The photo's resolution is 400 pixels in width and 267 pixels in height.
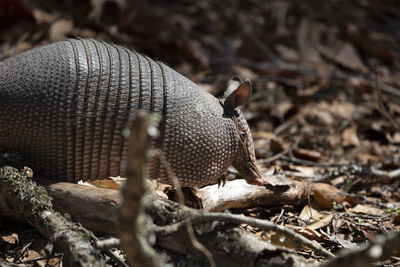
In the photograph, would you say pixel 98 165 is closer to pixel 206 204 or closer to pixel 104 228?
pixel 104 228

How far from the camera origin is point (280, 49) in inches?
356

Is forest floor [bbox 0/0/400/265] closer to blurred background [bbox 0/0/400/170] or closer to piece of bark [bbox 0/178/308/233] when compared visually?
blurred background [bbox 0/0/400/170]

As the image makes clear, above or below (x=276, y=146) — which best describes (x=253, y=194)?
above

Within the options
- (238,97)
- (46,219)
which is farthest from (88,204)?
(238,97)

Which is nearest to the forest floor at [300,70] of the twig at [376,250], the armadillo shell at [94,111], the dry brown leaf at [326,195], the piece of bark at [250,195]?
→ the dry brown leaf at [326,195]

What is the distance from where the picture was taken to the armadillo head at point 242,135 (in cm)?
431

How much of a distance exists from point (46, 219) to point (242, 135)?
209 centimetres

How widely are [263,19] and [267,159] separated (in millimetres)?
5603

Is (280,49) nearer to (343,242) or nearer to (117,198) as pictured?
(343,242)

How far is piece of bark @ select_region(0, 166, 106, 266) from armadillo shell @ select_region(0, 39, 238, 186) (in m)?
0.37

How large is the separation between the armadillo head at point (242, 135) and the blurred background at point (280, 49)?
141 cm

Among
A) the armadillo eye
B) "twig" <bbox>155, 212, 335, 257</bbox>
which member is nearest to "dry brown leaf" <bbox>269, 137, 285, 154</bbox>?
the armadillo eye

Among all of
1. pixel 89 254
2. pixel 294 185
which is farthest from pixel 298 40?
pixel 89 254

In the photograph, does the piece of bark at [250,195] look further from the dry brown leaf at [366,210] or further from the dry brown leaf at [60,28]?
the dry brown leaf at [60,28]
